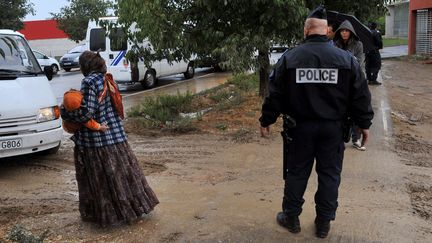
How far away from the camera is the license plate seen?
634cm

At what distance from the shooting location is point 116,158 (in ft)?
14.7

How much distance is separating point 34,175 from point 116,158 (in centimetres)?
273

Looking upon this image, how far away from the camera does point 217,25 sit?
8570mm

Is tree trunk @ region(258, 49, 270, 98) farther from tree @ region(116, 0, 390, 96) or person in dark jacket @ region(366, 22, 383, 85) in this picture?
person in dark jacket @ region(366, 22, 383, 85)

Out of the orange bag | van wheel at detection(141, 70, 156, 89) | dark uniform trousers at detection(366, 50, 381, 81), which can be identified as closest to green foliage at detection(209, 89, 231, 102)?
dark uniform trousers at detection(366, 50, 381, 81)

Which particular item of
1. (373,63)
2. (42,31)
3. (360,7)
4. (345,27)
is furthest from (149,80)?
(42,31)

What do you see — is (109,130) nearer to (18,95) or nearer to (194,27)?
(18,95)

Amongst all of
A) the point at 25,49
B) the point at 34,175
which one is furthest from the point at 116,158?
the point at 25,49

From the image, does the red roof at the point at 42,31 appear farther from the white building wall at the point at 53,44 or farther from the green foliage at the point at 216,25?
the green foliage at the point at 216,25

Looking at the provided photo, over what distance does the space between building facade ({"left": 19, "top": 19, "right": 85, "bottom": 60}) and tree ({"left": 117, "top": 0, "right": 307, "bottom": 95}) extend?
154ft

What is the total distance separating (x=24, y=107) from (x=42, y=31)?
5051 cm

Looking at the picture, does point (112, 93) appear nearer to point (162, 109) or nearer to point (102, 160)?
point (102, 160)

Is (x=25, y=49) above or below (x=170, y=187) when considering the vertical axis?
above

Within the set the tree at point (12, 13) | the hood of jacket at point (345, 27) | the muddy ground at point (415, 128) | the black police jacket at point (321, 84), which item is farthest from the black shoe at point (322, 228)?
the tree at point (12, 13)
